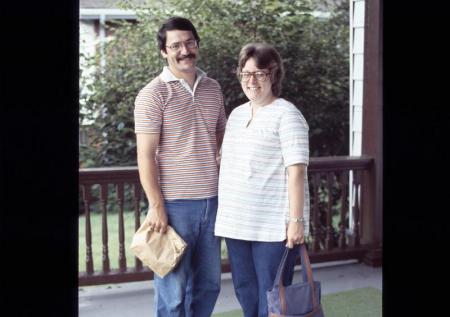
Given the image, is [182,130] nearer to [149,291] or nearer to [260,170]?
[260,170]

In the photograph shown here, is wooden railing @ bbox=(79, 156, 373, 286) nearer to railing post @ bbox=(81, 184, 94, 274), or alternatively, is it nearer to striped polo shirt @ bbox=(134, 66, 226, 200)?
railing post @ bbox=(81, 184, 94, 274)

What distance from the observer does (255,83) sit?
2.81 m

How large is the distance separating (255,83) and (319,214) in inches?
94.9

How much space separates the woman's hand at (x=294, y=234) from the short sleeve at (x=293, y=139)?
0.24 meters

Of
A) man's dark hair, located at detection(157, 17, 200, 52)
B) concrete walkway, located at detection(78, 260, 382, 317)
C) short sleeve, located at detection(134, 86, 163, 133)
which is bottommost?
concrete walkway, located at detection(78, 260, 382, 317)

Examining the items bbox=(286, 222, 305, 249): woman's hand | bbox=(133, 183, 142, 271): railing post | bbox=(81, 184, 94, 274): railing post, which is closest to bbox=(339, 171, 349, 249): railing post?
bbox=(133, 183, 142, 271): railing post

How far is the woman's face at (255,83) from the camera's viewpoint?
2.81 metres

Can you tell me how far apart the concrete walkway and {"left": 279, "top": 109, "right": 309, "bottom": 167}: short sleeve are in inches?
59.6

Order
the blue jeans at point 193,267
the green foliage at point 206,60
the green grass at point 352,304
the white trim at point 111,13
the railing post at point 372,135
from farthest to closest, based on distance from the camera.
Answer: the white trim at point 111,13 → the green foliage at point 206,60 → the railing post at point 372,135 → the green grass at point 352,304 → the blue jeans at point 193,267

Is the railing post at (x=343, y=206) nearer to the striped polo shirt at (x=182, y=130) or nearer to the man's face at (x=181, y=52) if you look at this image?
the striped polo shirt at (x=182, y=130)

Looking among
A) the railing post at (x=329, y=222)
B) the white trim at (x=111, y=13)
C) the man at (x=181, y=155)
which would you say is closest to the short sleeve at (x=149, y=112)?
the man at (x=181, y=155)

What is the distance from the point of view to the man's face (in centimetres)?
283

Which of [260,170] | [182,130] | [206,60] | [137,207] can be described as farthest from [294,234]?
[206,60]

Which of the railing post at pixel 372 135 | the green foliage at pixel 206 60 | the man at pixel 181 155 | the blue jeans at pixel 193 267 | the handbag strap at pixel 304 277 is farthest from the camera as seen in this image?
the green foliage at pixel 206 60
